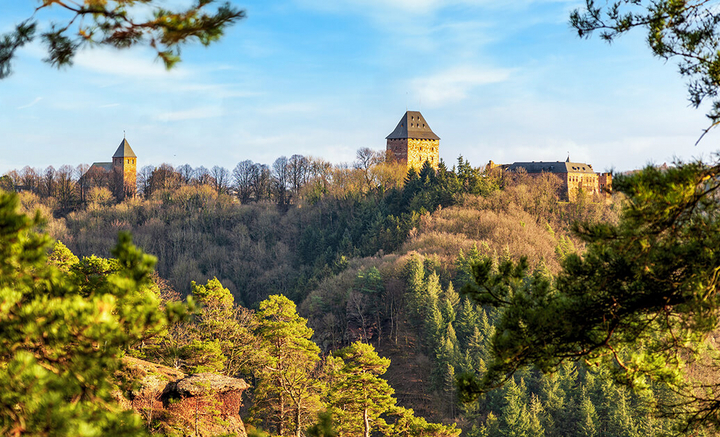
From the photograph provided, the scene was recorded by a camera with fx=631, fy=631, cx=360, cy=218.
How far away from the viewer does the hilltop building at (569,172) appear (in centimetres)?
6975

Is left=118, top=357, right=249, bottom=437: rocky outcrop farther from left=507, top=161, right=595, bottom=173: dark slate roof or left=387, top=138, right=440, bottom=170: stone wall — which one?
left=507, top=161, right=595, bottom=173: dark slate roof

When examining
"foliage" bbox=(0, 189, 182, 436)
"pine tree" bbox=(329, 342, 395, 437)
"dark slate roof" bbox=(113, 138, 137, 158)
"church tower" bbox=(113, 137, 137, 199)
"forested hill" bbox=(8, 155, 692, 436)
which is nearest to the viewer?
"foliage" bbox=(0, 189, 182, 436)

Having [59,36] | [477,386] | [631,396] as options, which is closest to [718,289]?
[477,386]

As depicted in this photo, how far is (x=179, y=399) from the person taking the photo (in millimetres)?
16594

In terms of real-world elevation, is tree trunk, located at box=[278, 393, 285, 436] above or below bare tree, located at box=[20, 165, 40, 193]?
below

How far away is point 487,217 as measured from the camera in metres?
51.0

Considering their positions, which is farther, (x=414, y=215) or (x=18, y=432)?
A: (x=414, y=215)

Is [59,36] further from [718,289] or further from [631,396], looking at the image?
[631,396]

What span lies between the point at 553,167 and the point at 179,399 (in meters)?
63.0

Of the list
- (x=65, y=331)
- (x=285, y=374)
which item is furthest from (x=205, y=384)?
(x=65, y=331)

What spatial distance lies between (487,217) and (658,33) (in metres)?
45.2

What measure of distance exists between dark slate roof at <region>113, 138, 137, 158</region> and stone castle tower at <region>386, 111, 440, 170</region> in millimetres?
38120

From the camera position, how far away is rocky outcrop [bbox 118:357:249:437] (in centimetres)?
1585

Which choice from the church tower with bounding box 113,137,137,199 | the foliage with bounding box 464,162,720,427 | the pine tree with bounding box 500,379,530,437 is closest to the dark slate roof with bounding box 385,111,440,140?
the church tower with bounding box 113,137,137,199
